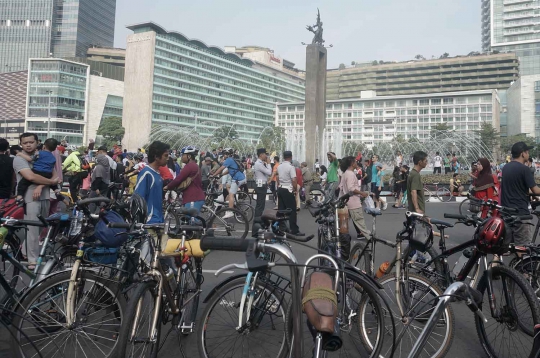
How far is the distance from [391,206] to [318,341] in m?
16.1

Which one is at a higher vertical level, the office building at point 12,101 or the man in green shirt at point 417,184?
the office building at point 12,101

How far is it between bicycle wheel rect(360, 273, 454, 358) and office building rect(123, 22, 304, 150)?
106718mm

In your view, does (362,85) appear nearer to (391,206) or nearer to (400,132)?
(400,132)

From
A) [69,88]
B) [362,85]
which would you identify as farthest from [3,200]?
[362,85]

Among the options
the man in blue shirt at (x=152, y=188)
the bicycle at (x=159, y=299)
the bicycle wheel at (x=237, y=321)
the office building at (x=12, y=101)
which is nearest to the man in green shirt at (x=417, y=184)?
the man in blue shirt at (x=152, y=188)

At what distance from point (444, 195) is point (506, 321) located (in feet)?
56.8

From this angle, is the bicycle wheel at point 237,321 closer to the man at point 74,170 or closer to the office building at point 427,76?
the man at point 74,170

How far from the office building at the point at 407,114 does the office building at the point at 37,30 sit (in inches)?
2656

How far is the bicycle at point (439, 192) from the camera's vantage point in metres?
20.0

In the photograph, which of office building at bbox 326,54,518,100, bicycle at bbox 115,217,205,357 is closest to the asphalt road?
bicycle at bbox 115,217,205,357

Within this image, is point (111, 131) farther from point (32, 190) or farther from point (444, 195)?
point (32, 190)

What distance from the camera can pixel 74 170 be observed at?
41.7ft

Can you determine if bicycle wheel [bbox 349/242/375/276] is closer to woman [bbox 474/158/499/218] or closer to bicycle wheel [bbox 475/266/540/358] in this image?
bicycle wheel [bbox 475/266/540/358]

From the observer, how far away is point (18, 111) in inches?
4242
